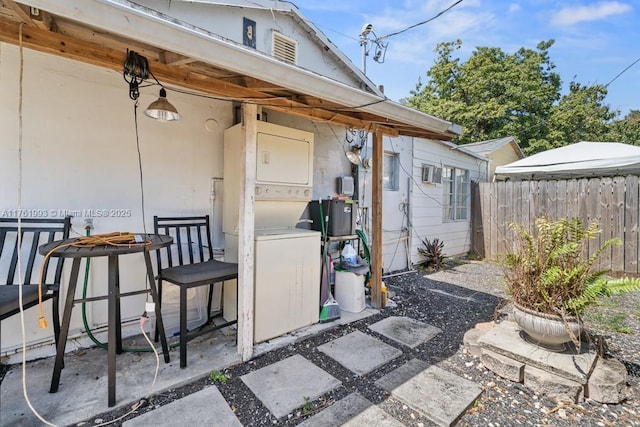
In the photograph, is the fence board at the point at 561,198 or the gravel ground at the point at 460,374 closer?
the gravel ground at the point at 460,374

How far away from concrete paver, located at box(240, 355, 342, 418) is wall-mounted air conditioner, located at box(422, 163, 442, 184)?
4419 millimetres

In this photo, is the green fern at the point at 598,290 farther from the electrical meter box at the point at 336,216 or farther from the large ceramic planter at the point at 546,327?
the electrical meter box at the point at 336,216

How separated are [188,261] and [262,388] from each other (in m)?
1.56

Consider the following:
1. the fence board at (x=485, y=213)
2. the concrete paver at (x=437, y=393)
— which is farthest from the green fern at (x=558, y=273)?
the fence board at (x=485, y=213)

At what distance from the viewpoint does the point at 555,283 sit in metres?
2.13

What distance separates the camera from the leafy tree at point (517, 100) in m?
13.0

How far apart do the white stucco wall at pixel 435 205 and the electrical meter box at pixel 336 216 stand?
99.2 inches

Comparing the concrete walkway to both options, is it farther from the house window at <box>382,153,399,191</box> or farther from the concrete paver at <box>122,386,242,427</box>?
the house window at <box>382,153,399,191</box>

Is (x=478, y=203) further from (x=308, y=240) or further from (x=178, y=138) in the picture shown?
(x=178, y=138)

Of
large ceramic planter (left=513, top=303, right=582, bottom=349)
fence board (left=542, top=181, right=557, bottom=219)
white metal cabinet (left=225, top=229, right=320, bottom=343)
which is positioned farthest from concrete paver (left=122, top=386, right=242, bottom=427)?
fence board (left=542, top=181, right=557, bottom=219)

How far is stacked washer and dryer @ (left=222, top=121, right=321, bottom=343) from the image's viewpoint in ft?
8.60

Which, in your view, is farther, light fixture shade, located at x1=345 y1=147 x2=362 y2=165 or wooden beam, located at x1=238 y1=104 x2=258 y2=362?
light fixture shade, located at x1=345 y1=147 x2=362 y2=165

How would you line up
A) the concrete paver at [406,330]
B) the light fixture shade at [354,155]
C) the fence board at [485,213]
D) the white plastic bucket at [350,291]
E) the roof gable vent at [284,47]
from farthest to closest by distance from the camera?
the fence board at [485,213] → the roof gable vent at [284,47] → the light fixture shade at [354,155] → the white plastic bucket at [350,291] → the concrete paver at [406,330]

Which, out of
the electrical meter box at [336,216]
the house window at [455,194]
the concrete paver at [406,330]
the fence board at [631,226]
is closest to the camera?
the concrete paver at [406,330]
